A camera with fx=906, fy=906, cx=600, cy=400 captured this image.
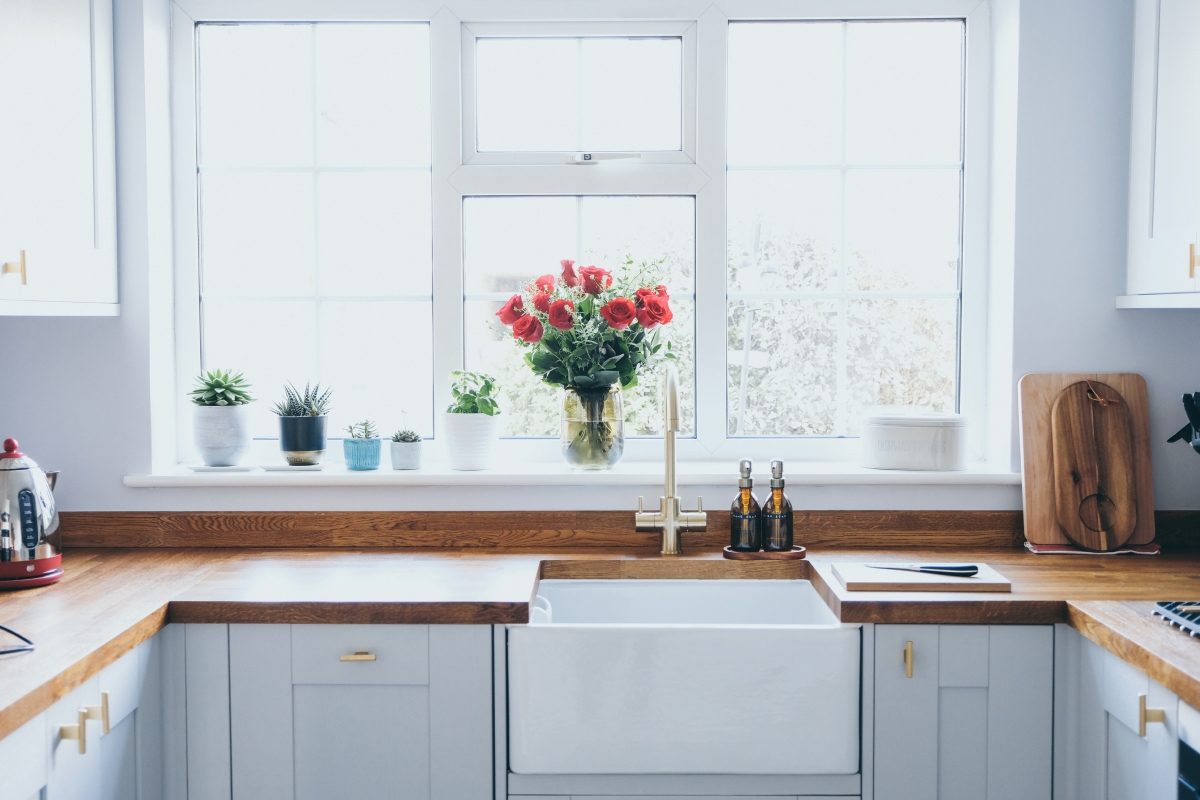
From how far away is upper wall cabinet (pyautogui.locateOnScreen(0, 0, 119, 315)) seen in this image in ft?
5.46

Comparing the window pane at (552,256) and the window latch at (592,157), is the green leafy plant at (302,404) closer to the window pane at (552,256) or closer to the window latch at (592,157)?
the window pane at (552,256)

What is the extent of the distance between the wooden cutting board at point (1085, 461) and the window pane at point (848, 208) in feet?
0.87

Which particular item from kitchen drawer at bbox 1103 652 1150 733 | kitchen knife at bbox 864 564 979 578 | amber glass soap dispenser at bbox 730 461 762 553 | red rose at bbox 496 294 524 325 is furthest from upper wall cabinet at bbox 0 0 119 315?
kitchen drawer at bbox 1103 652 1150 733

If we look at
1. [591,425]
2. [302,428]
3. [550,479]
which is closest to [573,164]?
[591,425]

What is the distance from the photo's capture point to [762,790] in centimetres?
163

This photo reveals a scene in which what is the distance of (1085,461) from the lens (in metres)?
2.08

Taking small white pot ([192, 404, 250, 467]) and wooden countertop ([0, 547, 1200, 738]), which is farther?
small white pot ([192, 404, 250, 467])

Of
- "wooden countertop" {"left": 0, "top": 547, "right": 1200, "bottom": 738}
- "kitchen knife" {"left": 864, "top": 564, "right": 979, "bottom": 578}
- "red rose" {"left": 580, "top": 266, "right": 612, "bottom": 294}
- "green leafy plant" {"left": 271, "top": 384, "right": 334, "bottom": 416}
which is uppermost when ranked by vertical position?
"red rose" {"left": 580, "top": 266, "right": 612, "bottom": 294}

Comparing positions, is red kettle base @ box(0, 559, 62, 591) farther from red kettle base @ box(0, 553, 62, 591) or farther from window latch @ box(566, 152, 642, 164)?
window latch @ box(566, 152, 642, 164)

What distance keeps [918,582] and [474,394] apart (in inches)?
42.9

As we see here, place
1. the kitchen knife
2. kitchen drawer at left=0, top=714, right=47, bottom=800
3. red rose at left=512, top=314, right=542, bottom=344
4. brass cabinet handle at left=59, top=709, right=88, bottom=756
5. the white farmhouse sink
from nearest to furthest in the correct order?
kitchen drawer at left=0, top=714, right=47, bottom=800 < brass cabinet handle at left=59, top=709, right=88, bottom=756 < the white farmhouse sink < the kitchen knife < red rose at left=512, top=314, right=542, bottom=344

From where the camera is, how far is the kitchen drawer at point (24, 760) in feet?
3.89

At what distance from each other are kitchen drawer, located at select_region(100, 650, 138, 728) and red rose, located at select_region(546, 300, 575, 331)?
106 cm

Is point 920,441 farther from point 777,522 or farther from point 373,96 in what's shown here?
point 373,96
